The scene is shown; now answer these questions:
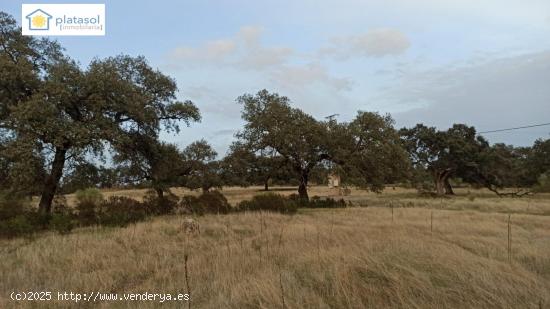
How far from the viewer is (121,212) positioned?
18.7m

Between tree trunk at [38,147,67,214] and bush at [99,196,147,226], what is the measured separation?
2.47m

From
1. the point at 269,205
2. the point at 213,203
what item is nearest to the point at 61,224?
the point at 213,203

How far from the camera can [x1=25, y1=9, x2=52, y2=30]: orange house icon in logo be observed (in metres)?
15.8

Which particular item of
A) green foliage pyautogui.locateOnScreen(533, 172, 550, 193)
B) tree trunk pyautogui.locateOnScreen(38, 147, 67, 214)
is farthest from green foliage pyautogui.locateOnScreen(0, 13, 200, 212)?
green foliage pyautogui.locateOnScreen(533, 172, 550, 193)

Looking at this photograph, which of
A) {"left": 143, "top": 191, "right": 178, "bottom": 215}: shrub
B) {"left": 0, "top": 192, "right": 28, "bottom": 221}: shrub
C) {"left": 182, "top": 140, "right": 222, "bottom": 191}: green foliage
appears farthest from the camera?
{"left": 182, "top": 140, "right": 222, "bottom": 191}: green foliage

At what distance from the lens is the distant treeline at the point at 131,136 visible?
669 inches

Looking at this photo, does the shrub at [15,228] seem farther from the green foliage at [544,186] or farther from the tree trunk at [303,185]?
the green foliage at [544,186]

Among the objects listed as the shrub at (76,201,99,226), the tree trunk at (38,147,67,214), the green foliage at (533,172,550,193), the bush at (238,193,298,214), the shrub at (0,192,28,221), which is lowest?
the green foliage at (533,172,550,193)

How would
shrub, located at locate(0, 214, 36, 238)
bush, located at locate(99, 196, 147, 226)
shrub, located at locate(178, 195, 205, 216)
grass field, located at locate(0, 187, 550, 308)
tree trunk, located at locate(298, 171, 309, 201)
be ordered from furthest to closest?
tree trunk, located at locate(298, 171, 309, 201), shrub, located at locate(178, 195, 205, 216), bush, located at locate(99, 196, 147, 226), shrub, located at locate(0, 214, 36, 238), grass field, located at locate(0, 187, 550, 308)

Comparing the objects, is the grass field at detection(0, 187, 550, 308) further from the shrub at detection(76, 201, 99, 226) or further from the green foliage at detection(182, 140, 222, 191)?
the green foliage at detection(182, 140, 222, 191)

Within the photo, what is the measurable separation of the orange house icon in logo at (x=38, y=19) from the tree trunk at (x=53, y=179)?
5601 millimetres

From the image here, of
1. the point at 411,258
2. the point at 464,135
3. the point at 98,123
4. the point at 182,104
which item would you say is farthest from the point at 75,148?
the point at 464,135

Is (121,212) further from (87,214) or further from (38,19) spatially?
(38,19)

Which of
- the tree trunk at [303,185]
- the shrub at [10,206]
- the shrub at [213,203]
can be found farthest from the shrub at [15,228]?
the tree trunk at [303,185]
